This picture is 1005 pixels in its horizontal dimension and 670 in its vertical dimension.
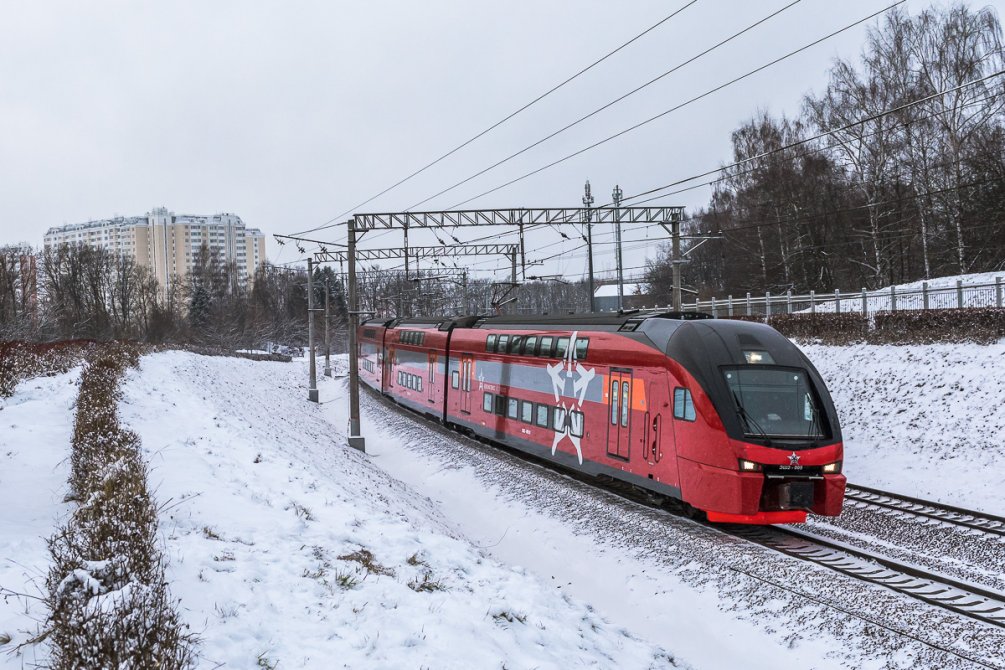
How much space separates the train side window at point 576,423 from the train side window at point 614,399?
1.21m

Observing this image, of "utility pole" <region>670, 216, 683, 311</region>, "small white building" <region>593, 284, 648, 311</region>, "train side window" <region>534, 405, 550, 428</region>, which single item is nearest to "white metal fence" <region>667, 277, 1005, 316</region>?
"utility pole" <region>670, 216, 683, 311</region>

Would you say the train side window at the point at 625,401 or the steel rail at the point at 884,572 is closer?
the steel rail at the point at 884,572

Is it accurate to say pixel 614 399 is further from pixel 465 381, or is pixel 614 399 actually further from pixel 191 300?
pixel 191 300

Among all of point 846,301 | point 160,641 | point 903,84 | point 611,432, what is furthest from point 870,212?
point 160,641

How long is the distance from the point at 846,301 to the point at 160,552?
23254mm

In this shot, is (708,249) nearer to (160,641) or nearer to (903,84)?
(903,84)

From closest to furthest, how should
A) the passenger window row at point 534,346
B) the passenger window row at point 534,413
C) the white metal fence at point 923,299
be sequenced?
the passenger window row at point 534,346 → the passenger window row at point 534,413 → the white metal fence at point 923,299

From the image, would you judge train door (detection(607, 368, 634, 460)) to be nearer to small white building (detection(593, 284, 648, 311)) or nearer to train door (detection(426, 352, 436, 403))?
train door (detection(426, 352, 436, 403))

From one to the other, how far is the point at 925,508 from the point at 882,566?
3638 mm

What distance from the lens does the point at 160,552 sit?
6.38m

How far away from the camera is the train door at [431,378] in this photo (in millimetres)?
23447


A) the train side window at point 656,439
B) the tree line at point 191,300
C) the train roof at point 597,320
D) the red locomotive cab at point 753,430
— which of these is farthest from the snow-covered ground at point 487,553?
the tree line at point 191,300

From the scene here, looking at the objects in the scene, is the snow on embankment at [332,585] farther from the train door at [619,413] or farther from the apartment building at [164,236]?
the apartment building at [164,236]

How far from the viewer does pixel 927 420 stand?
1519 cm
